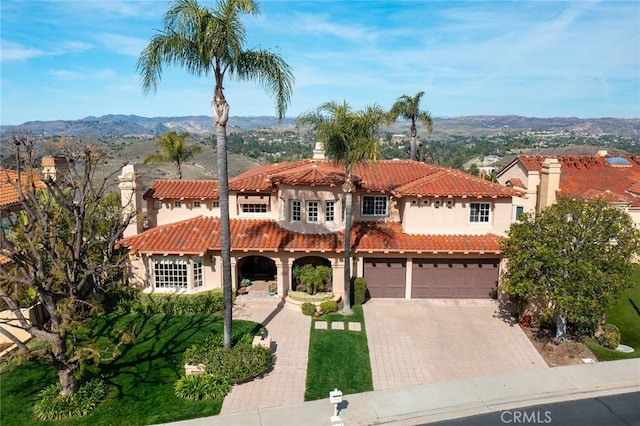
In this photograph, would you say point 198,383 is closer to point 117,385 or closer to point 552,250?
point 117,385

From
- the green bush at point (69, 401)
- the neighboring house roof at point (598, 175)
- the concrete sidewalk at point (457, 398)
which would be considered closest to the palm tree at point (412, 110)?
the neighboring house roof at point (598, 175)

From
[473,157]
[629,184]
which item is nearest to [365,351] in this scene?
[629,184]

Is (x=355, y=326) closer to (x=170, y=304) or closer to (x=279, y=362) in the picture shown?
(x=279, y=362)

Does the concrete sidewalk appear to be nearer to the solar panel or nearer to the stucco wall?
the stucco wall

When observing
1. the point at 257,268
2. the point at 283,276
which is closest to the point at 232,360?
the point at 283,276

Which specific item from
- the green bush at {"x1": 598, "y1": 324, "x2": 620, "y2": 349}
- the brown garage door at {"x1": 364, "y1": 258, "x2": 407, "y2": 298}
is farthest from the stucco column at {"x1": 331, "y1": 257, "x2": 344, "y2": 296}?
the green bush at {"x1": 598, "y1": 324, "x2": 620, "y2": 349}

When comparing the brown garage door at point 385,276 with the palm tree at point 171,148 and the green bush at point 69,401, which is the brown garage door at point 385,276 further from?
the palm tree at point 171,148
